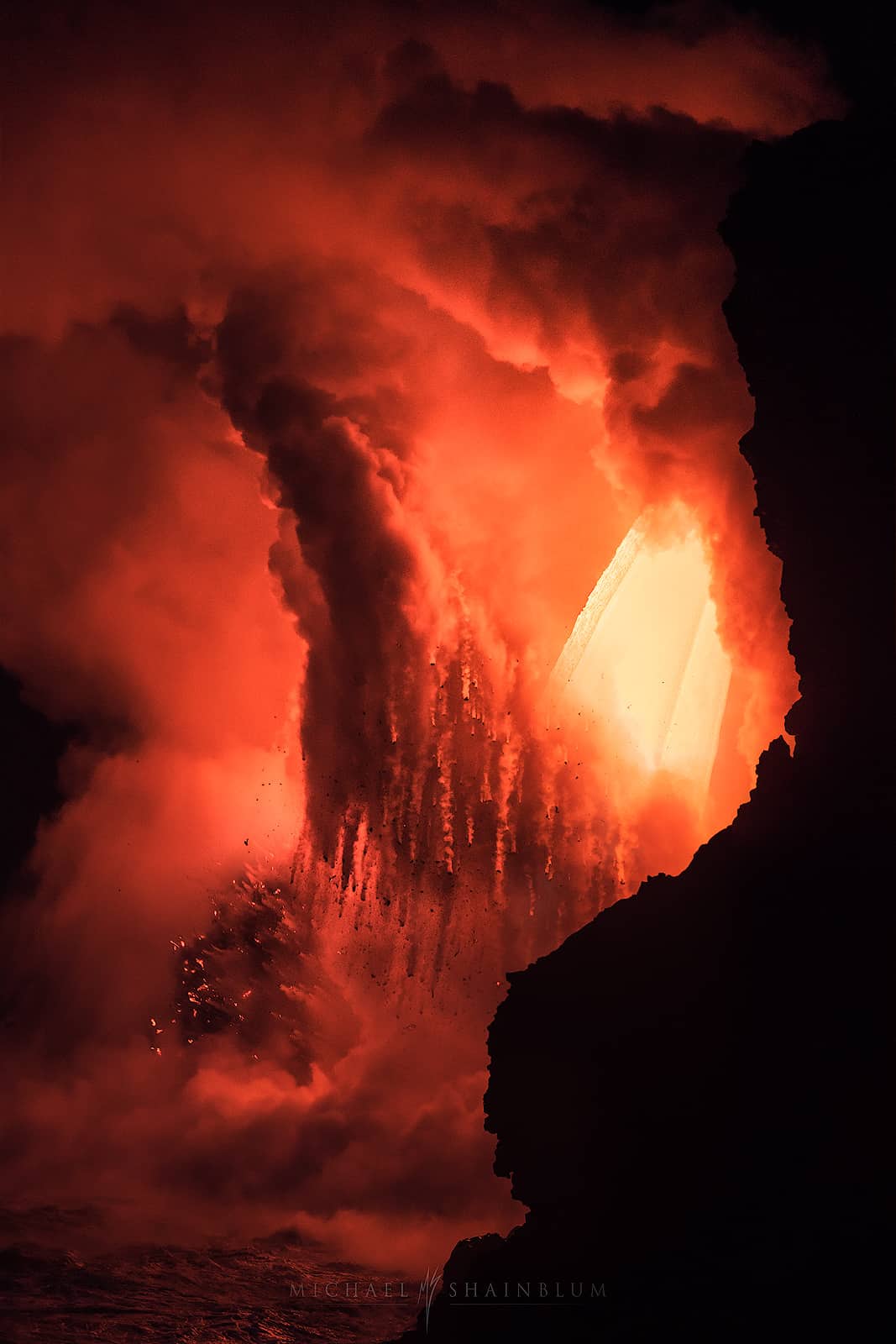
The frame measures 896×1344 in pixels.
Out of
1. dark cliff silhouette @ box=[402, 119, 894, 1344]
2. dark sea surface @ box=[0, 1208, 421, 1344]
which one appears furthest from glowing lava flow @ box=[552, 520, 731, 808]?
dark sea surface @ box=[0, 1208, 421, 1344]

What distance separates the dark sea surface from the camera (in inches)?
4208

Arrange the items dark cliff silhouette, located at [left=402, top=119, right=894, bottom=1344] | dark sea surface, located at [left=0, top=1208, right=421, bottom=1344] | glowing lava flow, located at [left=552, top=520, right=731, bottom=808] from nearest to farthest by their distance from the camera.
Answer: dark cliff silhouette, located at [left=402, top=119, right=894, bottom=1344], glowing lava flow, located at [left=552, top=520, right=731, bottom=808], dark sea surface, located at [left=0, top=1208, right=421, bottom=1344]

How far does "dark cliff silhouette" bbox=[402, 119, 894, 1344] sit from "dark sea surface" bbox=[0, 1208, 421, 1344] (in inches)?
3488

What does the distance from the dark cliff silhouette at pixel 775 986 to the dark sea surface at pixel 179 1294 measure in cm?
8859

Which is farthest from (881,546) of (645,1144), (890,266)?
(645,1144)

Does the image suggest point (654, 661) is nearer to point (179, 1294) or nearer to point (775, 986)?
point (775, 986)

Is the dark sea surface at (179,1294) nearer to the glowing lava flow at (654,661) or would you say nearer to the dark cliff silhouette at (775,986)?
the glowing lava flow at (654,661)

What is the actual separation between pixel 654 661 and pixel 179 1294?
123 meters

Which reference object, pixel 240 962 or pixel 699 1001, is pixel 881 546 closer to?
pixel 699 1001

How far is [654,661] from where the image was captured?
44469 mm

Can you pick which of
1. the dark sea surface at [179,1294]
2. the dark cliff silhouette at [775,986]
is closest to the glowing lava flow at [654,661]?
the dark cliff silhouette at [775,986]

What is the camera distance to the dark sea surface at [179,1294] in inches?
4208

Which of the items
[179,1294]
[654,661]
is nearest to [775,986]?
[654,661]

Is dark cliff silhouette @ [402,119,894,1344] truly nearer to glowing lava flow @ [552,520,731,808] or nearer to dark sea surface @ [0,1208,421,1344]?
glowing lava flow @ [552,520,731,808]
